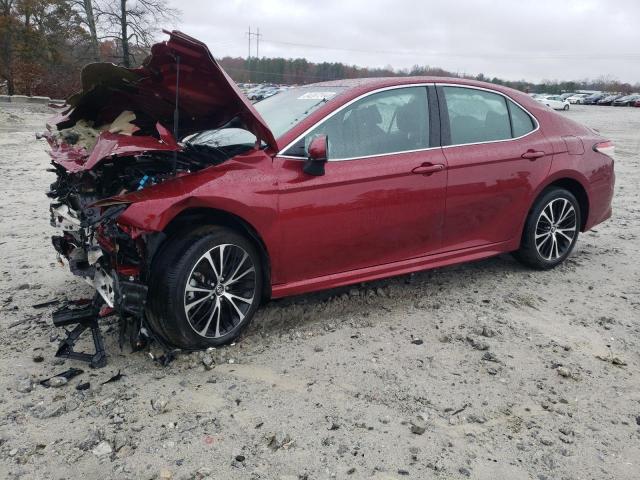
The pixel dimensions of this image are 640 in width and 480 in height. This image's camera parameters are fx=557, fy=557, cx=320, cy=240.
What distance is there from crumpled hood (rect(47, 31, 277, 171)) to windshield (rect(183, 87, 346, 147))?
86mm

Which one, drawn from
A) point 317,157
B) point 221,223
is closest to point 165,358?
point 221,223

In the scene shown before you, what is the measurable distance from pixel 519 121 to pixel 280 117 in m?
2.14

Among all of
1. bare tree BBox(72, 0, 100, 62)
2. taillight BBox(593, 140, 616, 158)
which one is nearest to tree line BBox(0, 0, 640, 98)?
bare tree BBox(72, 0, 100, 62)

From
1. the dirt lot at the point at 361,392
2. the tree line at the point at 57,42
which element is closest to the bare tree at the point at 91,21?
the tree line at the point at 57,42

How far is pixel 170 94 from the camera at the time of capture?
12.1ft

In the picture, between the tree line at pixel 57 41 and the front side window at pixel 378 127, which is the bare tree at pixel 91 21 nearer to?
the tree line at pixel 57 41

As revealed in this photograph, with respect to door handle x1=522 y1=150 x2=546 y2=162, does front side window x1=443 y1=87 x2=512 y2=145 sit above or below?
above

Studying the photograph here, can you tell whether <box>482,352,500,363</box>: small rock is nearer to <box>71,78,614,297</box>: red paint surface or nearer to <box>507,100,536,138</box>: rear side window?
<box>71,78,614,297</box>: red paint surface

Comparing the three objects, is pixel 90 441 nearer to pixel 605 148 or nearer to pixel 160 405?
pixel 160 405

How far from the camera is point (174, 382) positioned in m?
3.22

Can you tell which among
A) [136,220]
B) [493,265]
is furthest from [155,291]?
[493,265]

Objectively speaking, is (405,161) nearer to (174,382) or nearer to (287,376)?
(287,376)

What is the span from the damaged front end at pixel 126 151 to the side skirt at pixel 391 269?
981 millimetres

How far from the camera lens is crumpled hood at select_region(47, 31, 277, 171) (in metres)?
3.24
